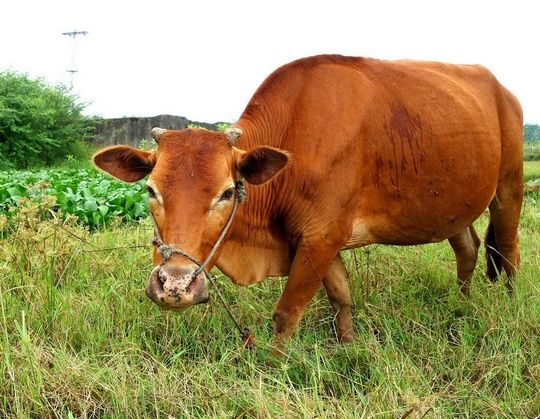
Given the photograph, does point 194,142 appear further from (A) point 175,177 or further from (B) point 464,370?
(B) point 464,370

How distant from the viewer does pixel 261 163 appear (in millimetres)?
3328

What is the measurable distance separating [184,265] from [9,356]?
1.11 metres

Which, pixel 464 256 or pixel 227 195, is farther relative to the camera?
pixel 464 256

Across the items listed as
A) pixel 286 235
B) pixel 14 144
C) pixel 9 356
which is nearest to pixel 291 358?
pixel 286 235

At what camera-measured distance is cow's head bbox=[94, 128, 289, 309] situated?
2854 mm

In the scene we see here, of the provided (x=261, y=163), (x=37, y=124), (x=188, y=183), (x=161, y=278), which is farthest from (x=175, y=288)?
(x=37, y=124)

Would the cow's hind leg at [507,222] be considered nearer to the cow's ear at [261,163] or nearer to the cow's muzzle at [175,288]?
the cow's ear at [261,163]

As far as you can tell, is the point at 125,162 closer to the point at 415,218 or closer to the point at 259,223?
the point at 259,223

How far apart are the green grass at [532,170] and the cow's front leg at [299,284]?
13.6 m

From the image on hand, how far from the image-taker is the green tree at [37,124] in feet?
84.1

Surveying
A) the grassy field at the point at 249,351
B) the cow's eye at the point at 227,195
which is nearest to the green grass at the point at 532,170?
Answer: the grassy field at the point at 249,351

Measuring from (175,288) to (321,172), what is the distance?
1.28 m

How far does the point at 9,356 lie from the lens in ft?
10.4

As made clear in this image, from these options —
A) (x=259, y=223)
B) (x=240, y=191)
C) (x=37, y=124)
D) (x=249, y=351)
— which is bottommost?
(x=37, y=124)
